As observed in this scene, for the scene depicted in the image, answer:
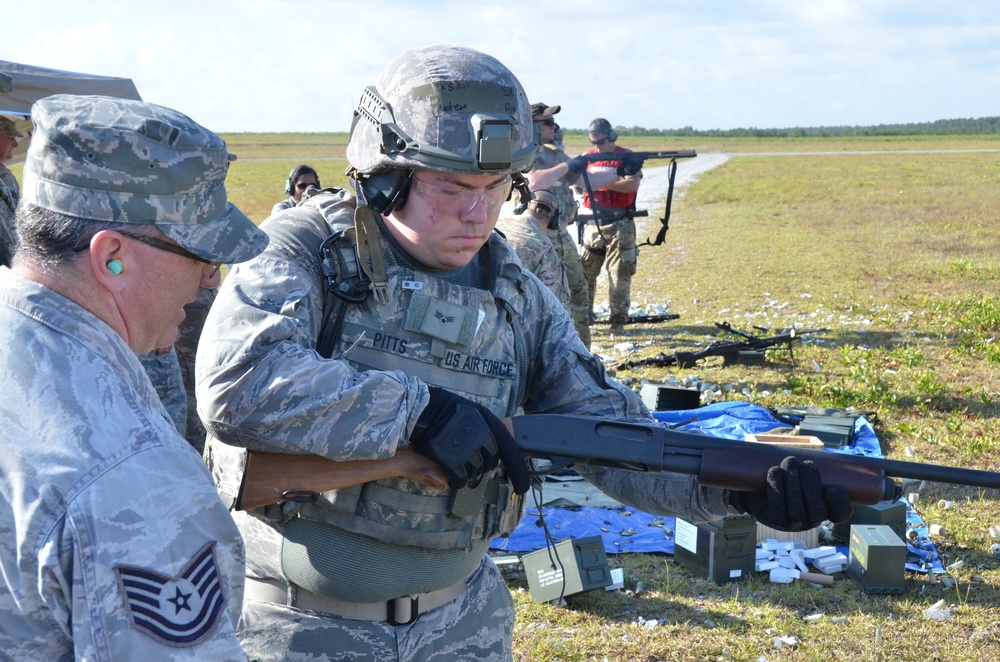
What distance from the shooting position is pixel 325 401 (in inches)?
89.7

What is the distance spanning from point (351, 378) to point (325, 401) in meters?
0.10

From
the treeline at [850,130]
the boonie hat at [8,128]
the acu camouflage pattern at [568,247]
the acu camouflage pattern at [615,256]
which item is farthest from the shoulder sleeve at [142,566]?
the treeline at [850,130]

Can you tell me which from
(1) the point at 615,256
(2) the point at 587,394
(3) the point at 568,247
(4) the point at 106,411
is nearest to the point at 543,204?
(3) the point at 568,247

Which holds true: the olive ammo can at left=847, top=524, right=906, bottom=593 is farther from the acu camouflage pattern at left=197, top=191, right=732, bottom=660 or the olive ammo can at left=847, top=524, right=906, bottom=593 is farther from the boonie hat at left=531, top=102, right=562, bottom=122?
the boonie hat at left=531, top=102, right=562, bottom=122

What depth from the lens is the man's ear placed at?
153cm

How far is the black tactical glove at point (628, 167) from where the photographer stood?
488 inches

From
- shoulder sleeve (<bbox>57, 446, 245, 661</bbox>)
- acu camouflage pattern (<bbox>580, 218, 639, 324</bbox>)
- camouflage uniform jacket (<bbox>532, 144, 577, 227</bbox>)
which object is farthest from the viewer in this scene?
acu camouflage pattern (<bbox>580, 218, 639, 324</bbox>)

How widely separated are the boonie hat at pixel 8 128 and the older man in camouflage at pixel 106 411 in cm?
473

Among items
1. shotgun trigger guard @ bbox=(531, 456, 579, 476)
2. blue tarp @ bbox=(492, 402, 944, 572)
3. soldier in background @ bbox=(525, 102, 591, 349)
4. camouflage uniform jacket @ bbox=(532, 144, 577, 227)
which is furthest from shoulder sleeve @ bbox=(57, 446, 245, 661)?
camouflage uniform jacket @ bbox=(532, 144, 577, 227)

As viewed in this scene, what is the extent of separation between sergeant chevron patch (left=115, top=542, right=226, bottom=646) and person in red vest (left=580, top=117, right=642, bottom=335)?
1085 centimetres

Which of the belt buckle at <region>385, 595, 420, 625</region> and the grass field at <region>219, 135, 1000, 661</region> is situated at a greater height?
the belt buckle at <region>385, 595, 420, 625</region>

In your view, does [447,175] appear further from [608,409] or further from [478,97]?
[608,409]

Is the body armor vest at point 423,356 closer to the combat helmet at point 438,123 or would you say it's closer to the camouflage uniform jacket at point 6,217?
the combat helmet at point 438,123

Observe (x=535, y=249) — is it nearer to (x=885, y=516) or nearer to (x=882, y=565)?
(x=885, y=516)
